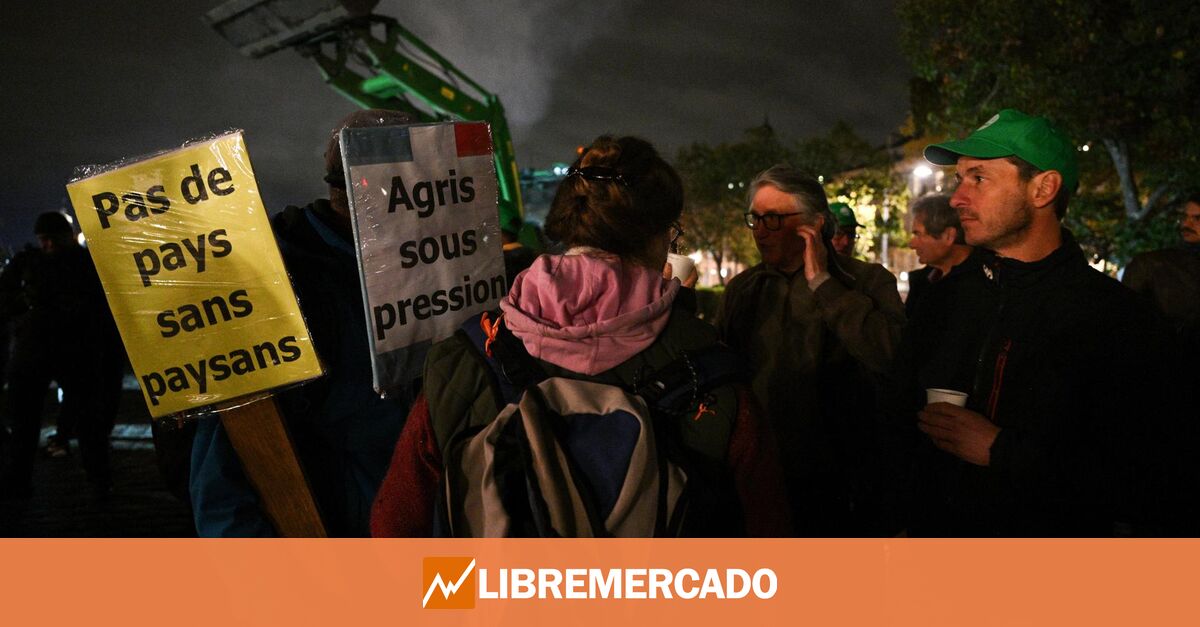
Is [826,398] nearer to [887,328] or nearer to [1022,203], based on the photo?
[887,328]

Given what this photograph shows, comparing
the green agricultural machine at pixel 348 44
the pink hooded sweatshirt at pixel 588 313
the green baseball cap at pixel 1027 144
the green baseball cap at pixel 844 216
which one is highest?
the green agricultural machine at pixel 348 44

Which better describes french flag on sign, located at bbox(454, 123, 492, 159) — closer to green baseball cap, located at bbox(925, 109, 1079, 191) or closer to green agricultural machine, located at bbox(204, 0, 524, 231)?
green baseball cap, located at bbox(925, 109, 1079, 191)

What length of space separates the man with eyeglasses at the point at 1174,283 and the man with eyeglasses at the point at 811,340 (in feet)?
5.62

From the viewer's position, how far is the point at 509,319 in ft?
5.57

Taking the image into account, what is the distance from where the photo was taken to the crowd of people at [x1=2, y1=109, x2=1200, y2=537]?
63.2 inches

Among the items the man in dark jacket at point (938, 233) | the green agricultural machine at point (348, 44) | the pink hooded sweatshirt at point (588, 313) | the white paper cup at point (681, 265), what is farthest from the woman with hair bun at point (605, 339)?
the green agricultural machine at point (348, 44)

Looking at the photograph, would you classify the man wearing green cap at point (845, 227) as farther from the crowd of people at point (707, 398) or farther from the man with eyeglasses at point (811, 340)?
the crowd of people at point (707, 398)

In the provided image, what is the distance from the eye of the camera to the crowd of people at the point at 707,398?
→ 1604 mm

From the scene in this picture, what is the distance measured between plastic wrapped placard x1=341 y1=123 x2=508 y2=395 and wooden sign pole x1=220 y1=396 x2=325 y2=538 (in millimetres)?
296

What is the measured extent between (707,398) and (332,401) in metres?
1.20

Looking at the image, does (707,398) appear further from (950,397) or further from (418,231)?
(418,231)

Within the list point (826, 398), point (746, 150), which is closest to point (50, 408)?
point (826, 398)

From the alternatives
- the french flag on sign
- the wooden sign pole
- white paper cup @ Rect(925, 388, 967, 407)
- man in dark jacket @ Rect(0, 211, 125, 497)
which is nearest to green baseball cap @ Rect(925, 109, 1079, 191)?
white paper cup @ Rect(925, 388, 967, 407)

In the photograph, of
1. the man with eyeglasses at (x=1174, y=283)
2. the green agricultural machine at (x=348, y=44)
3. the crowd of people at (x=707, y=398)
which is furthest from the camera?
the green agricultural machine at (x=348, y=44)
